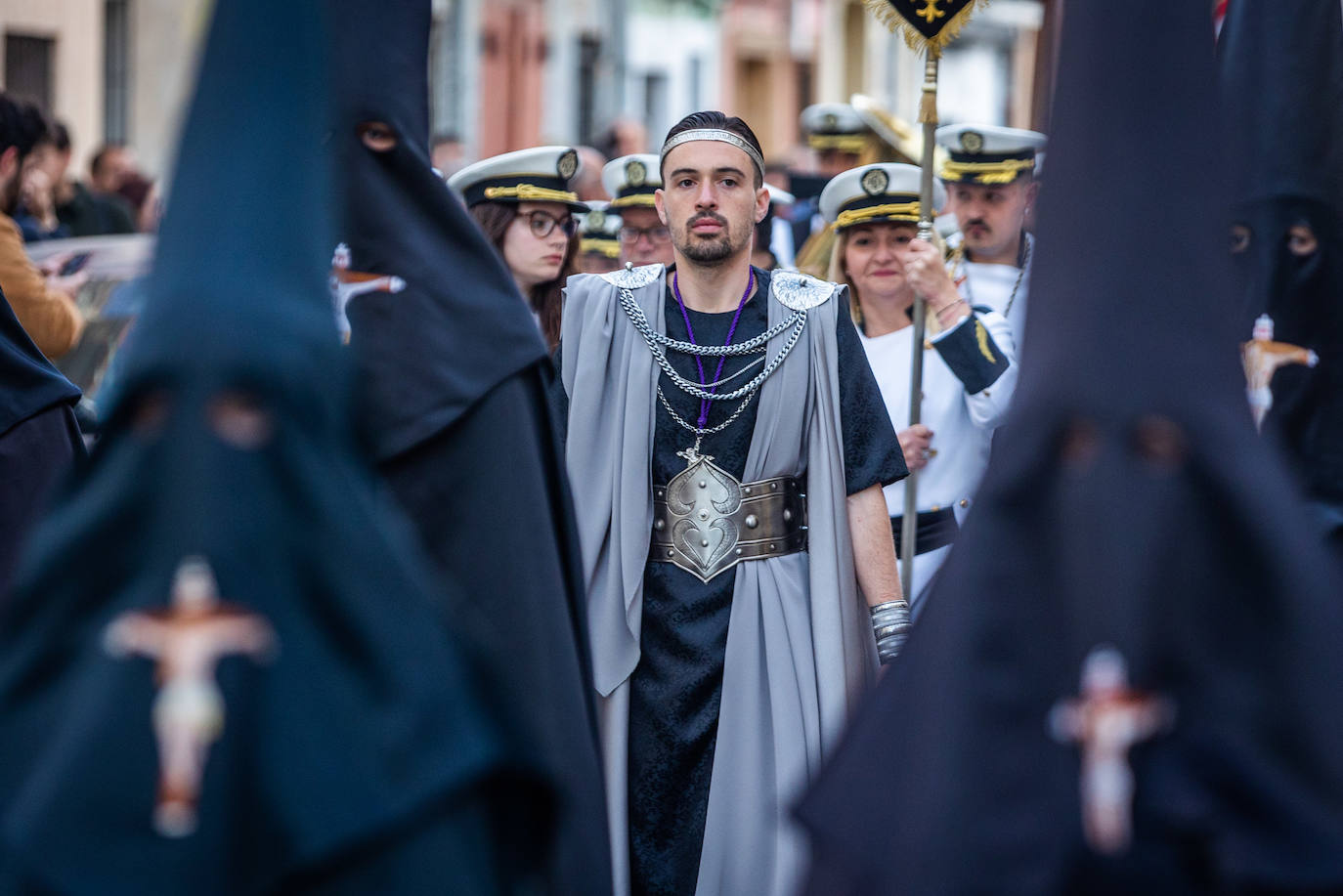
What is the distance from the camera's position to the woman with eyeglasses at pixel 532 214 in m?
7.10

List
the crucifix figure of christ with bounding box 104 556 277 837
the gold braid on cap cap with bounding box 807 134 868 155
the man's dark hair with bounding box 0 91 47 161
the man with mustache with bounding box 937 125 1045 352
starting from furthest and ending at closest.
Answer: the gold braid on cap cap with bounding box 807 134 868 155 → the man with mustache with bounding box 937 125 1045 352 → the man's dark hair with bounding box 0 91 47 161 → the crucifix figure of christ with bounding box 104 556 277 837

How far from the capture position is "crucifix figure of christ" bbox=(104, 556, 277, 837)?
7.88ft

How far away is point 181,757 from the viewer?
7.88 feet

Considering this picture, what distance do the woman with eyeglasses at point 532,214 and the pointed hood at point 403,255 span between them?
341 centimetres

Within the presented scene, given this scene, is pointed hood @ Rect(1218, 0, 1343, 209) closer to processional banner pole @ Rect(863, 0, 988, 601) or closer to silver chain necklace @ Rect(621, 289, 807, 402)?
silver chain necklace @ Rect(621, 289, 807, 402)

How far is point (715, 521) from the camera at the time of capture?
5.37 m

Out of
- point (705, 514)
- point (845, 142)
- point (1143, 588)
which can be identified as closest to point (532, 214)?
point (705, 514)

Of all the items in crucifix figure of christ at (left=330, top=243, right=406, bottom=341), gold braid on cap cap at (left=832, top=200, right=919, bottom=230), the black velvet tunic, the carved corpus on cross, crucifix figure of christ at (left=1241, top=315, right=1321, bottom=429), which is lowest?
the black velvet tunic

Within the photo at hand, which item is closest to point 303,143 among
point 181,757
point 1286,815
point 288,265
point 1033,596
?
point 288,265

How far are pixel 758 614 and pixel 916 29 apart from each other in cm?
215

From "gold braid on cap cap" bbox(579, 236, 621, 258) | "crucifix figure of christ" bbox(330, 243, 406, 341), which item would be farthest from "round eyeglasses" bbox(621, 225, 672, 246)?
"crucifix figure of christ" bbox(330, 243, 406, 341)

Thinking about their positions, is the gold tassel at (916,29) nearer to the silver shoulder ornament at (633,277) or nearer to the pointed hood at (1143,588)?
the silver shoulder ornament at (633,277)

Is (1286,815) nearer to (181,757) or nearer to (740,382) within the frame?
(181,757)

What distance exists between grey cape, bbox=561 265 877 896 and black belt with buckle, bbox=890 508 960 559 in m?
1.12
